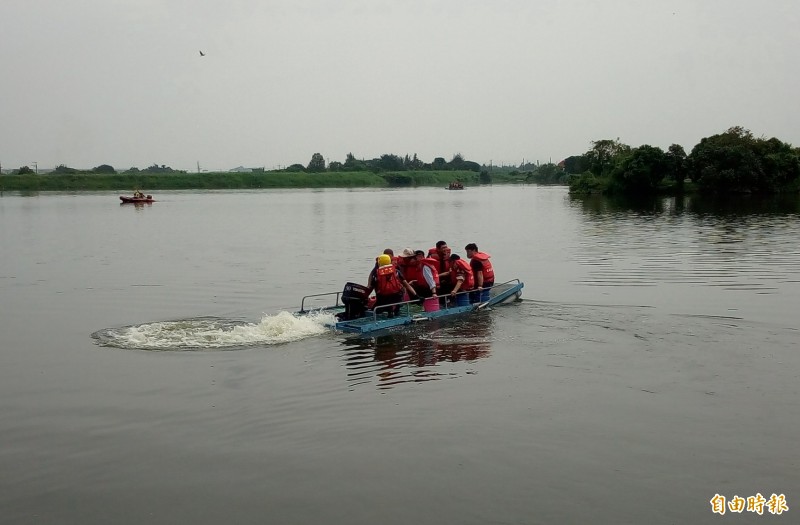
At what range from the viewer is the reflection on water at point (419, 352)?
13633mm

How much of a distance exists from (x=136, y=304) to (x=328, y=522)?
50.6 ft

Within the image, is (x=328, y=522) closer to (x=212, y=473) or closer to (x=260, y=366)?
(x=212, y=473)

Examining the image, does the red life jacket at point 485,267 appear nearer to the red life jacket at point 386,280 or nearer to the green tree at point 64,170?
the red life jacket at point 386,280

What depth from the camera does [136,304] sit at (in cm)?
2197

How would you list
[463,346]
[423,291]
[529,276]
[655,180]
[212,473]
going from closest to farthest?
[212,473] < [463,346] < [423,291] < [529,276] < [655,180]

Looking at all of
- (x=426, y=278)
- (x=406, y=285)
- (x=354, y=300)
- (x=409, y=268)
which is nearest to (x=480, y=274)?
(x=426, y=278)

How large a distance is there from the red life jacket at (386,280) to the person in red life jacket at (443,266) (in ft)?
7.42

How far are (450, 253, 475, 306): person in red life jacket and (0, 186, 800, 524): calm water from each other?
680 millimetres

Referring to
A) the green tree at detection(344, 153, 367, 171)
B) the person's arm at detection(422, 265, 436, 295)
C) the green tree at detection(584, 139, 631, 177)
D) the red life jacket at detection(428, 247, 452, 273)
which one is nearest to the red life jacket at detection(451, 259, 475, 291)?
the red life jacket at detection(428, 247, 452, 273)

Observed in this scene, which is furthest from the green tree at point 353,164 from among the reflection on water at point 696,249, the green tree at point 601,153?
the reflection on water at point 696,249

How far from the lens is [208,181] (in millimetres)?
146125

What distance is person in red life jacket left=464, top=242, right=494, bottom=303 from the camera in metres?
19.5

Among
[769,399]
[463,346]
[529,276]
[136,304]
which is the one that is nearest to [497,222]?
[529,276]

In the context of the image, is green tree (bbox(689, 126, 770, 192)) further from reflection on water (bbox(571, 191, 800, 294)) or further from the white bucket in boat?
the white bucket in boat
